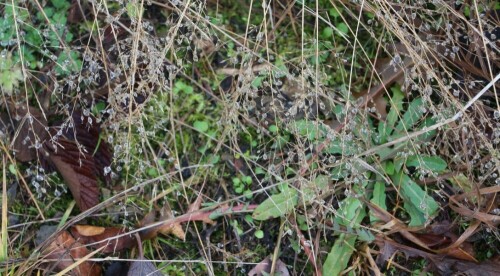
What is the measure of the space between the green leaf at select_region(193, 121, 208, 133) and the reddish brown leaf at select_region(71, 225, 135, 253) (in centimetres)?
39

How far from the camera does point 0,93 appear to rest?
1.95 meters

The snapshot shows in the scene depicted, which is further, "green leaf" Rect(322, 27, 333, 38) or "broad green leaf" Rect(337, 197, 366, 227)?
"green leaf" Rect(322, 27, 333, 38)

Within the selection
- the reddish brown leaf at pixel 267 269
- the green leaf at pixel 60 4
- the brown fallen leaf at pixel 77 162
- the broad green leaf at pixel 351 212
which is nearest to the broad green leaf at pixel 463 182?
the broad green leaf at pixel 351 212

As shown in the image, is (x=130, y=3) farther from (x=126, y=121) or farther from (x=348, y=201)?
(x=348, y=201)

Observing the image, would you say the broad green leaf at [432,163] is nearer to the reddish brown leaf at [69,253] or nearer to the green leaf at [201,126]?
the green leaf at [201,126]

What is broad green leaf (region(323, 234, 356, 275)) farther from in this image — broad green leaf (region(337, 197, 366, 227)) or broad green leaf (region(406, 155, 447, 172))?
broad green leaf (region(406, 155, 447, 172))

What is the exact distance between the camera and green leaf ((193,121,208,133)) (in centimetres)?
200

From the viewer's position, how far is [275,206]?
187 cm

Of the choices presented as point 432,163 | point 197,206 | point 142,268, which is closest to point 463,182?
point 432,163

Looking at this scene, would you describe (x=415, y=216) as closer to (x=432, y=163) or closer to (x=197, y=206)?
(x=432, y=163)

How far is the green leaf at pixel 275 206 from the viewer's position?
6.14 ft

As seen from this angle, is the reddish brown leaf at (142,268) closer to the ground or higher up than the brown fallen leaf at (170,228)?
closer to the ground

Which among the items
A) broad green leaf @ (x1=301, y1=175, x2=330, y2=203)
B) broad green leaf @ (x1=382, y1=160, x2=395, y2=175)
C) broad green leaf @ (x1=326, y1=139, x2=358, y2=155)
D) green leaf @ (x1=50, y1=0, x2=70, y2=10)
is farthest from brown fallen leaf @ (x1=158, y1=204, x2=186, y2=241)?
green leaf @ (x1=50, y1=0, x2=70, y2=10)

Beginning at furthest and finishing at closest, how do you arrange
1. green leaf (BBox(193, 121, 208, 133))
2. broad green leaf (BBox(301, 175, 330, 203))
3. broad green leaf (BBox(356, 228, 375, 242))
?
1. green leaf (BBox(193, 121, 208, 133))
2. broad green leaf (BBox(356, 228, 375, 242))
3. broad green leaf (BBox(301, 175, 330, 203))
